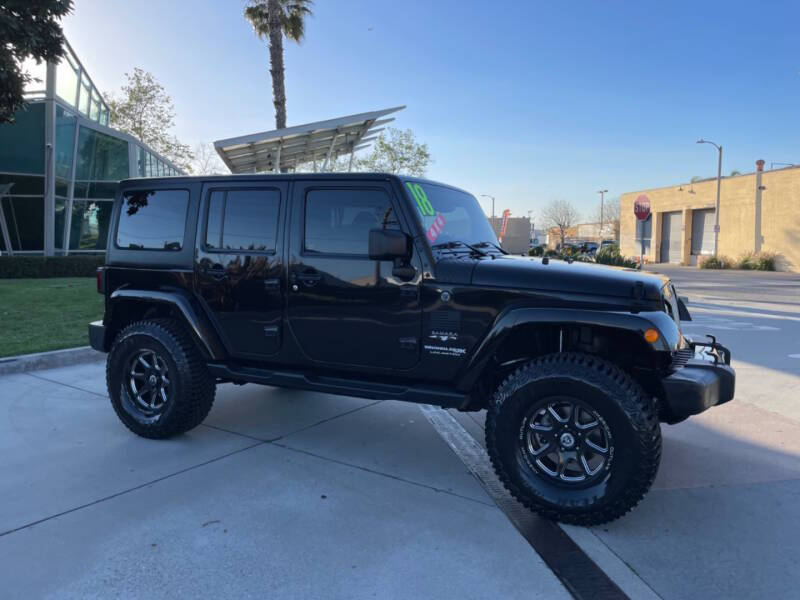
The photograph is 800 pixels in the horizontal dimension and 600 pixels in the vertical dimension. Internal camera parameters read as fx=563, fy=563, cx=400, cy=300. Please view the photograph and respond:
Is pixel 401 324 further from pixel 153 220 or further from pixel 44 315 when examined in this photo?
pixel 44 315

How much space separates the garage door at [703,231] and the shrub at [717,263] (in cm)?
453

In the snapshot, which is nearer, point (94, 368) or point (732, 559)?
point (732, 559)

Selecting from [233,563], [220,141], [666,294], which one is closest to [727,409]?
[666,294]

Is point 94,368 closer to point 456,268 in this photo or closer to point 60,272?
point 456,268

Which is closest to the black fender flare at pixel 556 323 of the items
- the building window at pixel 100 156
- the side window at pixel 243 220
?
the side window at pixel 243 220

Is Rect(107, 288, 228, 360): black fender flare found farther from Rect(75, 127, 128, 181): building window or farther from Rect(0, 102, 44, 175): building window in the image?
Rect(75, 127, 128, 181): building window

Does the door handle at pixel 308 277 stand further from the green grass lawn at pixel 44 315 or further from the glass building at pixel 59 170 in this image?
the glass building at pixel 59 170

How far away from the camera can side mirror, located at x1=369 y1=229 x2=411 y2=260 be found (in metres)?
3.37

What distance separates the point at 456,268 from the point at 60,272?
61.6 ft

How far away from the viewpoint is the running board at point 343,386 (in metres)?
3.56

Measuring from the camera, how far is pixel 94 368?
674cm

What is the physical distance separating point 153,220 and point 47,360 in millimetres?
3232

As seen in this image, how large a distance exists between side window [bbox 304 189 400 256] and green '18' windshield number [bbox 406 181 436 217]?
18 centimetres

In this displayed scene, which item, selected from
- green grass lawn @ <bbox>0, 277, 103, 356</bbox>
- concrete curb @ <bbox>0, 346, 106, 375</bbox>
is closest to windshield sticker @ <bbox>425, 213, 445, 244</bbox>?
concrete curb @ <bbox>0, 346, 106, 375</bbox>
